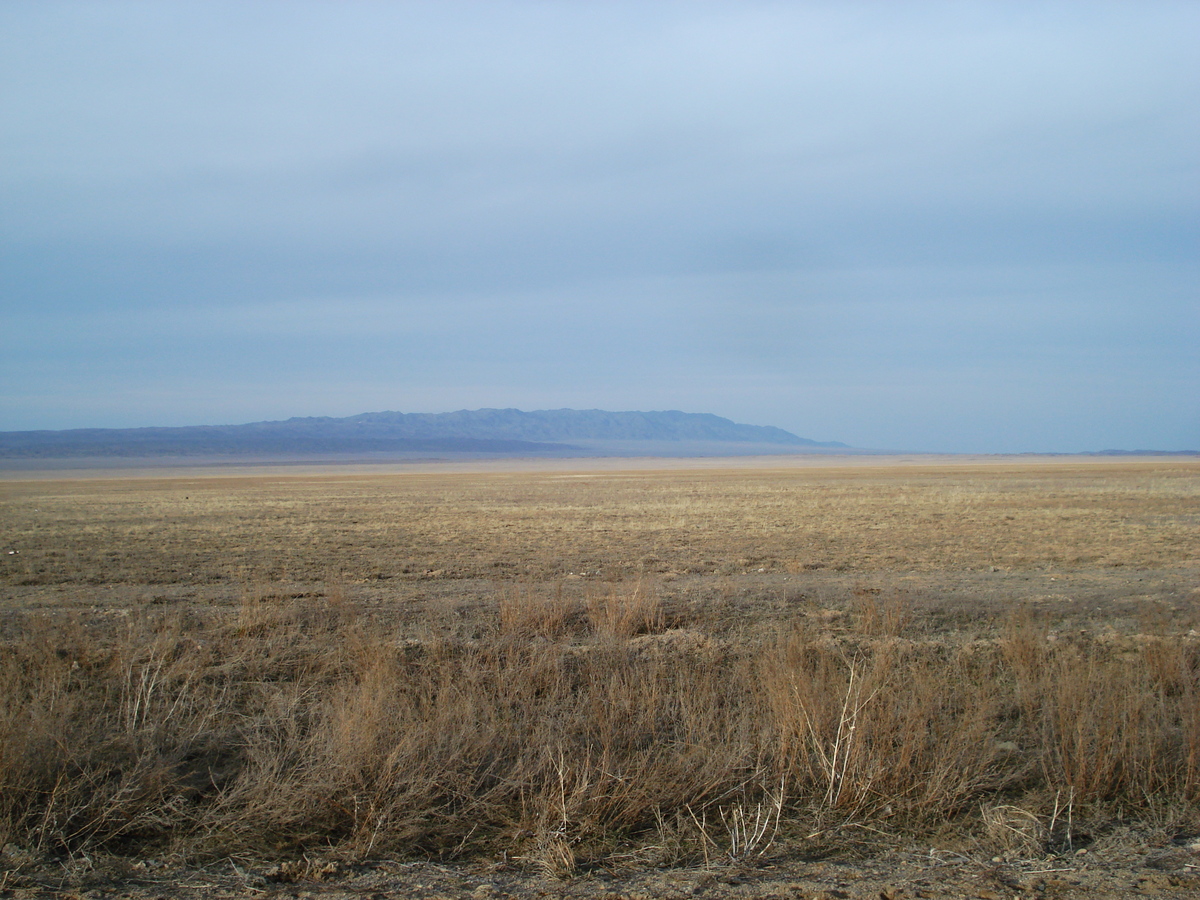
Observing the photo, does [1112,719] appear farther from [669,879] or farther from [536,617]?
[536,617]

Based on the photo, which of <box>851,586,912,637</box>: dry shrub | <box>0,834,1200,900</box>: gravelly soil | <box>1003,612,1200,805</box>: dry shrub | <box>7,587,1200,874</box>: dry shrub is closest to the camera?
<box>0,834,1200,900</box>: gravelly soil

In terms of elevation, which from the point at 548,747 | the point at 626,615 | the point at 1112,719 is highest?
the point at 1112,719

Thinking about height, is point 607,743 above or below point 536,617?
above

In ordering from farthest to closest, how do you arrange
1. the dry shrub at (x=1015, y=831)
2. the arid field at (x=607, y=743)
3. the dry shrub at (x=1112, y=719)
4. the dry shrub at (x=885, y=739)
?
the dry shrub at (x=1112, y=719) → the dry shrub at (x=885, y=739) → the dry shrub at (x=1015, y=831) → the arid field at (x=607, y=743)

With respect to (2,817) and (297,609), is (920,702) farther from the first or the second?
(297,609)

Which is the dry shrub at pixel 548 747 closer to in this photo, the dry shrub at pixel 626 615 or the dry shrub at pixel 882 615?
the dry shrub at pixel 882 615

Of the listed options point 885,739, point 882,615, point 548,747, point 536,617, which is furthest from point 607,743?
point 882,615

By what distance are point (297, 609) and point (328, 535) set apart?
15933 mm

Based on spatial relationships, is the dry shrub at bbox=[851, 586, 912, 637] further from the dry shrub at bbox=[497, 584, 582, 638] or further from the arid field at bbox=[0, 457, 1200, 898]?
the dry shrub at bbox=[497, 584, 582, 638]

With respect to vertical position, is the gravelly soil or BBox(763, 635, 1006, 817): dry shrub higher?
BBox(763, 635, 1006, 817): dry shrub

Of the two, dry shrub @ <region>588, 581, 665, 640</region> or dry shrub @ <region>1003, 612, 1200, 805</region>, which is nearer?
dry shrub @ <region>1003, 612, 1200, 805</region>

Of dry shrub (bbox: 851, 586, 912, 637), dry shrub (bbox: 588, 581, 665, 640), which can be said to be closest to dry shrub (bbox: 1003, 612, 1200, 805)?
dry shrub (bbox: 851, 586, 912, 637)

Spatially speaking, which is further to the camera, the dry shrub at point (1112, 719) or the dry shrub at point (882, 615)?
the dry shrub at point (882, 615)

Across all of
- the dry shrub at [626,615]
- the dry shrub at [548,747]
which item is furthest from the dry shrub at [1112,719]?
the dry shrub at [626,615]
